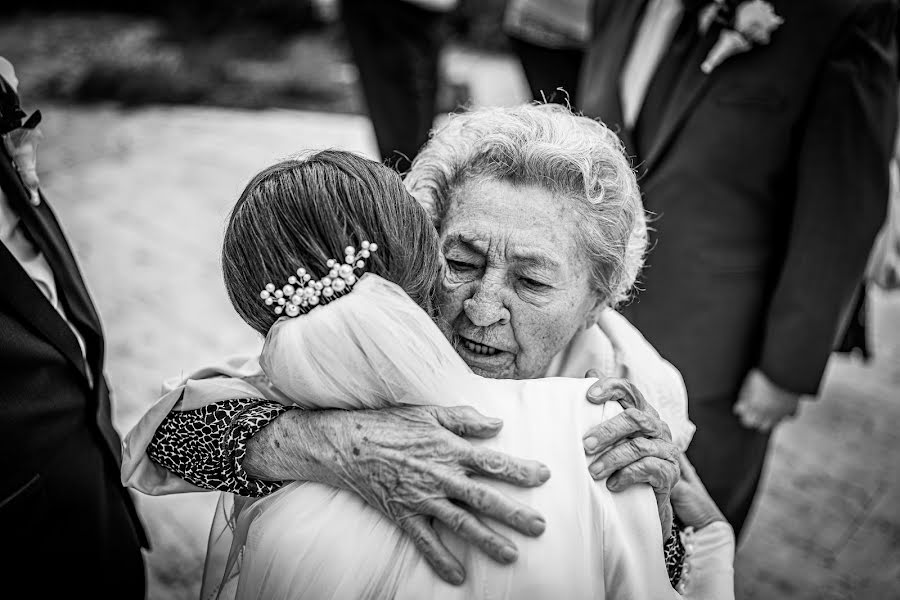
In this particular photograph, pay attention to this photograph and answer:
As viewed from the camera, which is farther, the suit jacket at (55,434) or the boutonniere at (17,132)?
the boutonniere at (17,132)

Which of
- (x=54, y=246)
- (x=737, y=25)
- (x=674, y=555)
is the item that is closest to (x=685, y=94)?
(x=737, y=25)

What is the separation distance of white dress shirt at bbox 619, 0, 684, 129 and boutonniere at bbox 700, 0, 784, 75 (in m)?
0.31

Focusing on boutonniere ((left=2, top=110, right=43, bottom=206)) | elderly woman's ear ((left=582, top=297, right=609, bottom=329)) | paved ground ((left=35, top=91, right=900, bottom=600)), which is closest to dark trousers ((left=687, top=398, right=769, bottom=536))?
paved ground ((left=35, top=91, right=900, bottom=600))

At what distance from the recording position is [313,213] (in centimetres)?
118

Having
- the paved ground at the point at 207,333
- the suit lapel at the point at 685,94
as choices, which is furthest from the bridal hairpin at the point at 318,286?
the paved ground at the point at 207,333

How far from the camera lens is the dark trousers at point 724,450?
2.76 m

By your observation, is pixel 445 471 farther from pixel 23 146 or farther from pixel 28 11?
pixel 28 11

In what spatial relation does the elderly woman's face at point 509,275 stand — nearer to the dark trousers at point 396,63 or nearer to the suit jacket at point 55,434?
the suit jacket at point 55,434

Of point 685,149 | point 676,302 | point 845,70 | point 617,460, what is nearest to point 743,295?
point 676,302

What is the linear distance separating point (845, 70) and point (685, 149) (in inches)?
20.9

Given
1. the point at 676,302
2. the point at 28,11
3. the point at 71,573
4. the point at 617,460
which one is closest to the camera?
the point at 617,460

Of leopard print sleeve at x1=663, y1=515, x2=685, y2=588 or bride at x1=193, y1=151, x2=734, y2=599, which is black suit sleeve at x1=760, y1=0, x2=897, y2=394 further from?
bride at x1=193, y1=151, x2=734, y2=599

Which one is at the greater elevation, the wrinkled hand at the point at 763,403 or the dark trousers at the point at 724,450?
the wrinkled hand at the point at 763,403

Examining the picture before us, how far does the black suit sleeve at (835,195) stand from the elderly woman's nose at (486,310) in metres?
1.36
